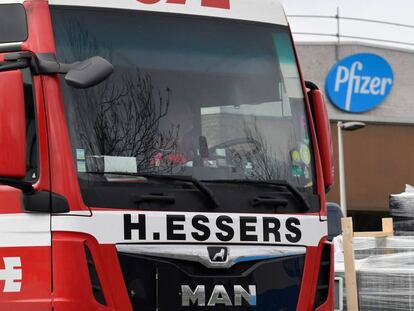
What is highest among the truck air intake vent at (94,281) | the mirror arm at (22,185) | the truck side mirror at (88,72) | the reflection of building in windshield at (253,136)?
the truck side mirror at (88,72)

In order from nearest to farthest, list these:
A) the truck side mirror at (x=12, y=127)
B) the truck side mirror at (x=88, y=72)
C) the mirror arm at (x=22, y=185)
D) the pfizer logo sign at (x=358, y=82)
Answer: the truck side mirror at (x=12, y=127)
the mirror arm at (x=22, y=185)
the truck side mirror at (x=88, y=72)
the pfizer logo sign at (x=358, y=82)

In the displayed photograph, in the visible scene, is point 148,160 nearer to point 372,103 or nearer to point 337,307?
point 337,307

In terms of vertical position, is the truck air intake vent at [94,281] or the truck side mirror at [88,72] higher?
the truck side mirror at [88,72]

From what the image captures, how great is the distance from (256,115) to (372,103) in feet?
95.6

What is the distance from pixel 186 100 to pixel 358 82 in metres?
29.0

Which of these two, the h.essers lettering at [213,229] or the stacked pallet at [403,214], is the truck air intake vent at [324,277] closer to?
the h.essers lettering at [213,229]

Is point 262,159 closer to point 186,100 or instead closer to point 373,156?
point 186,100

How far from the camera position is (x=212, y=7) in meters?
6.70

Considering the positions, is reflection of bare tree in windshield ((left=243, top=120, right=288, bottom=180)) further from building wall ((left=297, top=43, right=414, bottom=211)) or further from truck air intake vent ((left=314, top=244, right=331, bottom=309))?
building wall ((left=297, top=43, right=414, bottom=211))

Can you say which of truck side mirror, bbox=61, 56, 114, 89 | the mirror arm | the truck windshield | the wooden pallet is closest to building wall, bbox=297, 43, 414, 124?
the wooden pallet

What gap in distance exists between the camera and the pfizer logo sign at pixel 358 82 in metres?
34.5

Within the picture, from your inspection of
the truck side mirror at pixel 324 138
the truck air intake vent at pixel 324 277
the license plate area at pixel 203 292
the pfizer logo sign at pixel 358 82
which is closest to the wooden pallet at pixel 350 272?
the truck side mirror at pixel 324 138

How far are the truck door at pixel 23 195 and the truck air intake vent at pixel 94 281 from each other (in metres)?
0.24

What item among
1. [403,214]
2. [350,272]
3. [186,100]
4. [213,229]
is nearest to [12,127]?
[186,100]
